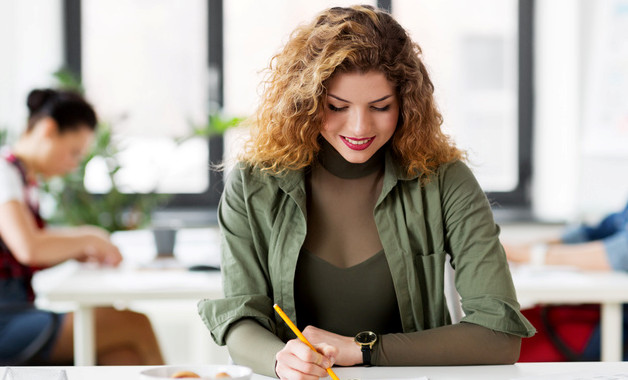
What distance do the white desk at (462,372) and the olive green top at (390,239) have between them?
16 centimetres

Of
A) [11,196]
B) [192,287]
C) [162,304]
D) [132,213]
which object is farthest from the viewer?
[162,304]

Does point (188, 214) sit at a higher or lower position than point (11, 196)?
lower

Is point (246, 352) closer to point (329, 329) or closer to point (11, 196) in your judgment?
point (329, 329)

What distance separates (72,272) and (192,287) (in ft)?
1.67

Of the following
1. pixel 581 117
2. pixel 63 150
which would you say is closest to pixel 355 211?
pixel 63 150

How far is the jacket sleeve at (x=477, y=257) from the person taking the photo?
1.36 m

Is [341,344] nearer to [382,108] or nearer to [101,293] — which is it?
[382,108]

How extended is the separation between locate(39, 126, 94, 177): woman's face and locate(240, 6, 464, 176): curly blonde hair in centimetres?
133

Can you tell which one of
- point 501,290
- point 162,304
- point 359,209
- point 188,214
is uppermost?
point 359,209

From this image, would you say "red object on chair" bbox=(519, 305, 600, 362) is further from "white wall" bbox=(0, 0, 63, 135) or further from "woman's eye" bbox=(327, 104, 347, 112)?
"white wall" bbox=(0, 0, 63, 135)

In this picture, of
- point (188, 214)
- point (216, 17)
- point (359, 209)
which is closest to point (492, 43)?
point (216, 17)

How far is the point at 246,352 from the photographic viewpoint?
1.32 meters

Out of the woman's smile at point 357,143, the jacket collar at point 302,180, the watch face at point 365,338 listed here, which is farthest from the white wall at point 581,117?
the watch face at point 365,338

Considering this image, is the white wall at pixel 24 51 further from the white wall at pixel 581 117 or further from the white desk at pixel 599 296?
the white wall at pixel 581 117
